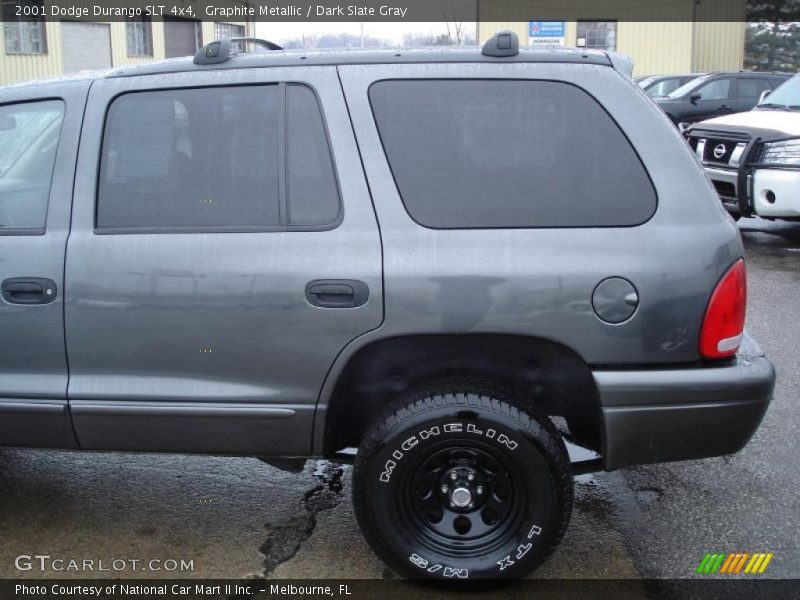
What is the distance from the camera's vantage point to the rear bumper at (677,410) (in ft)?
9.31

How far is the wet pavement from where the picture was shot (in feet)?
10.6

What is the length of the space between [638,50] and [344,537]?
3049 centimetres

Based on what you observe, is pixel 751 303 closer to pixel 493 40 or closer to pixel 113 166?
pixel 493 40

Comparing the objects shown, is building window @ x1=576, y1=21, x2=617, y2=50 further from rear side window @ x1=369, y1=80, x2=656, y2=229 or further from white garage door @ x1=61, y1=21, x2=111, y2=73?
rear side window @ x1=369, y1=80, x2=656, y2=229

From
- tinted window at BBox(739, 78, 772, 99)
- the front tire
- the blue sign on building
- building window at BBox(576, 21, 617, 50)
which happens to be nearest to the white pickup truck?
the front tire

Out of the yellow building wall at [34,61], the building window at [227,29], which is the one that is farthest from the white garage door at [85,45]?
the building window at [227,29]

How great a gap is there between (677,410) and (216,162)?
5.82 feet

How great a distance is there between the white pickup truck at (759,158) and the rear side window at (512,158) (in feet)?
20.5

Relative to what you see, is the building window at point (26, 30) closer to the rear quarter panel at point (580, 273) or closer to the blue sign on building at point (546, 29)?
the blue sign on building at point (546, 29)

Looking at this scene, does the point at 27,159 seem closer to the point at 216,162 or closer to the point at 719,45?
the point at 216,162

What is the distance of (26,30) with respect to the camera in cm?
2925

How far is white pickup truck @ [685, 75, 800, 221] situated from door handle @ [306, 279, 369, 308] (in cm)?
679

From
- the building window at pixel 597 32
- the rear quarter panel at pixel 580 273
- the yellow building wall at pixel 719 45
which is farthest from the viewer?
the yellow building wall at pixel 719 45

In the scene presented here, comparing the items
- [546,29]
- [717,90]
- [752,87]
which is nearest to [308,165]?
[717,90]
